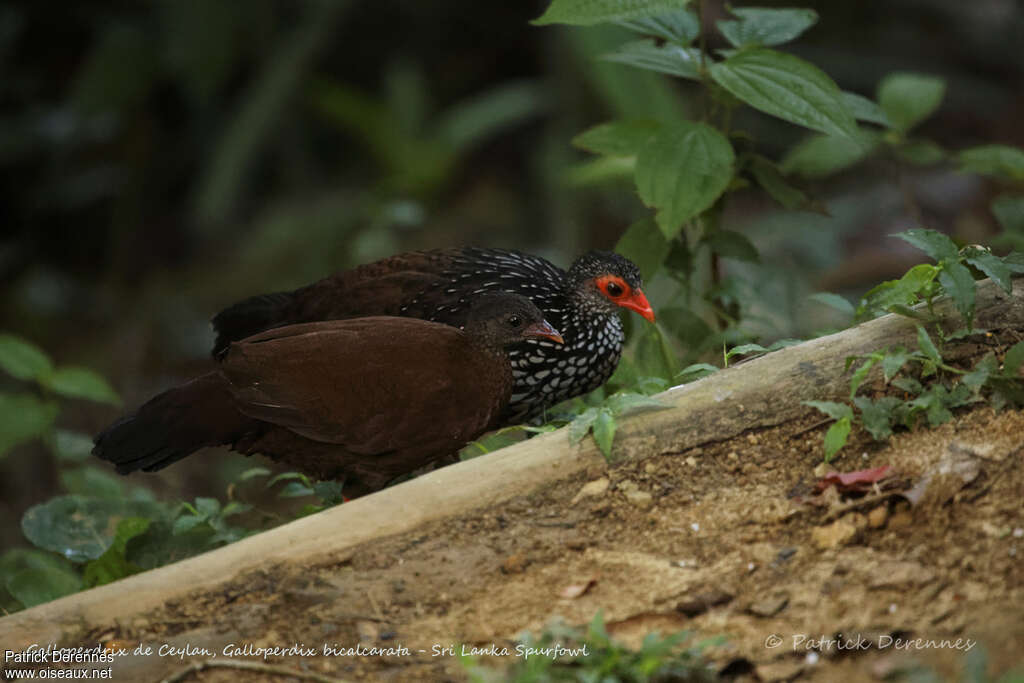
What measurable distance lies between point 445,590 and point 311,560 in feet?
1.09

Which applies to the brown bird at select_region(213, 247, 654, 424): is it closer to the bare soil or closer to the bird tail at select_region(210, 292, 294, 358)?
the bird tail at select_region(210, 292, 294, 358)

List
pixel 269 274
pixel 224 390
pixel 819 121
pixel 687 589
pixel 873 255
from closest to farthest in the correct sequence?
pixel 687 589
pixel 224 390
pixel 819 121
pixel 873 255
pixel 269 274

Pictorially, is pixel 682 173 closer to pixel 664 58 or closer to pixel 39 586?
pixel 664 58

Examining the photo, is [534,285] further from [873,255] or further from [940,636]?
[873,255]

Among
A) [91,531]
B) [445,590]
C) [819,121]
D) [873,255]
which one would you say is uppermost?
[819,121]

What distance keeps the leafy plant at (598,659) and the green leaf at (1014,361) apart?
3.40 ft

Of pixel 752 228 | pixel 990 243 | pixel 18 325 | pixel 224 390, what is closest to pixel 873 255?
pixel 752 228

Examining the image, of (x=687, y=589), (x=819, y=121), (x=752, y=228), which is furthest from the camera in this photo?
(x=752, y=228)

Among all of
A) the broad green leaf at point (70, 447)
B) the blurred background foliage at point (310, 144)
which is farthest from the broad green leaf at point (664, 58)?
the blurred background foliage at point (310, 144)

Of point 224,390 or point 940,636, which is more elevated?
point 224,390

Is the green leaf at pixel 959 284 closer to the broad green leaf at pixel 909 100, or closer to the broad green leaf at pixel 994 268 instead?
the broad green leaf at pixel 994 268

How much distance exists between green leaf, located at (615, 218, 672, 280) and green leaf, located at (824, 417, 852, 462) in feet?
4.69

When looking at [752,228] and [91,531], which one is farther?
[752,228]

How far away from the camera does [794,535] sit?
2.37m
